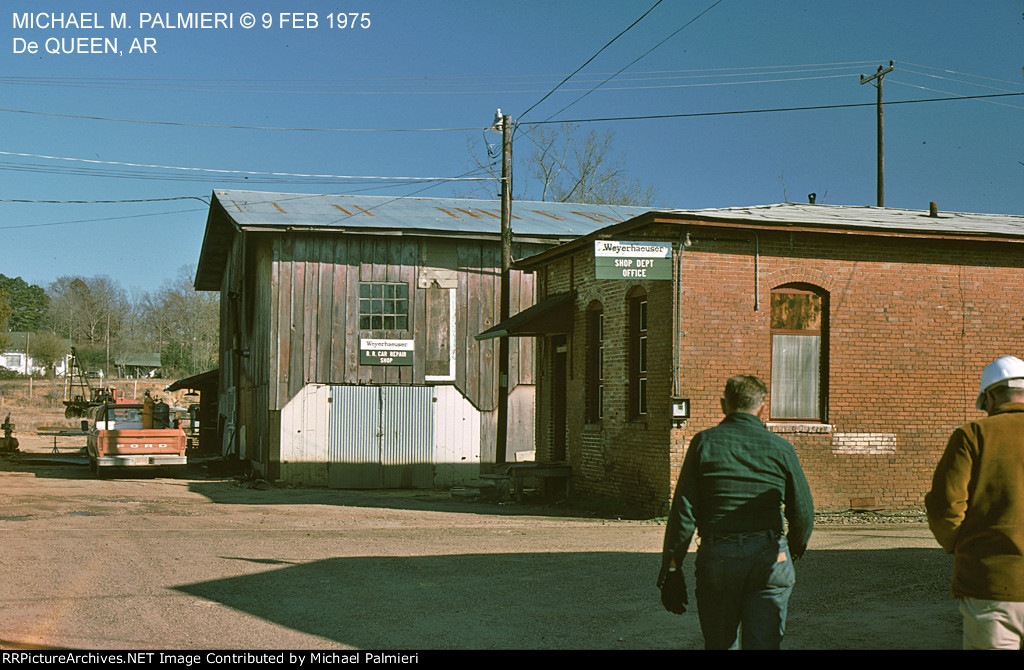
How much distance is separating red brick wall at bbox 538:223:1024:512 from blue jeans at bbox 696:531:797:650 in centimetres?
1043

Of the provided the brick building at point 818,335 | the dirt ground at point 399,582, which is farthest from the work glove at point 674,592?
the brick building at point 818,335

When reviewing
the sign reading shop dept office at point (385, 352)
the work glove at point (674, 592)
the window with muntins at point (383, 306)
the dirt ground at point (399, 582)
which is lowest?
the dirt ground at point (399, 582)

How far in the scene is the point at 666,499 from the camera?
15430mm

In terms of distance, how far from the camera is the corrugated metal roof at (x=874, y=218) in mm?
15891

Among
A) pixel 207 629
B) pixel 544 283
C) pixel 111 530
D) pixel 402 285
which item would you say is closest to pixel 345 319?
pixel 402 285

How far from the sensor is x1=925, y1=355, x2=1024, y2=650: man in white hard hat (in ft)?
13.5

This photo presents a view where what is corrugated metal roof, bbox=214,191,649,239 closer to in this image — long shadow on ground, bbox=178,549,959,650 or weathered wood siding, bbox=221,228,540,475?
weathered wood siding, bbox=221,228,540,475

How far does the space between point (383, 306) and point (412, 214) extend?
11.4ft

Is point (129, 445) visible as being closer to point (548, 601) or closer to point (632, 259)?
point (632, 259)

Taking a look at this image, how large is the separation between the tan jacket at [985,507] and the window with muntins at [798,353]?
39.7ft

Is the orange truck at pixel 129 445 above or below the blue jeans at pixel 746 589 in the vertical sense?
below

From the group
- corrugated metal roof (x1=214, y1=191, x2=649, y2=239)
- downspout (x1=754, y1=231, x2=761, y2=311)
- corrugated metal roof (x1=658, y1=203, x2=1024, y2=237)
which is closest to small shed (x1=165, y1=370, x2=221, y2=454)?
corrugated metal roof (x1=214, y1=191, x2=649, y2=239)

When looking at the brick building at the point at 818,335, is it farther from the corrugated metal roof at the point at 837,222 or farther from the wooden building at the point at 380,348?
the wooden building at the point at 380,348

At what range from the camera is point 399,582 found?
9.83 meters
